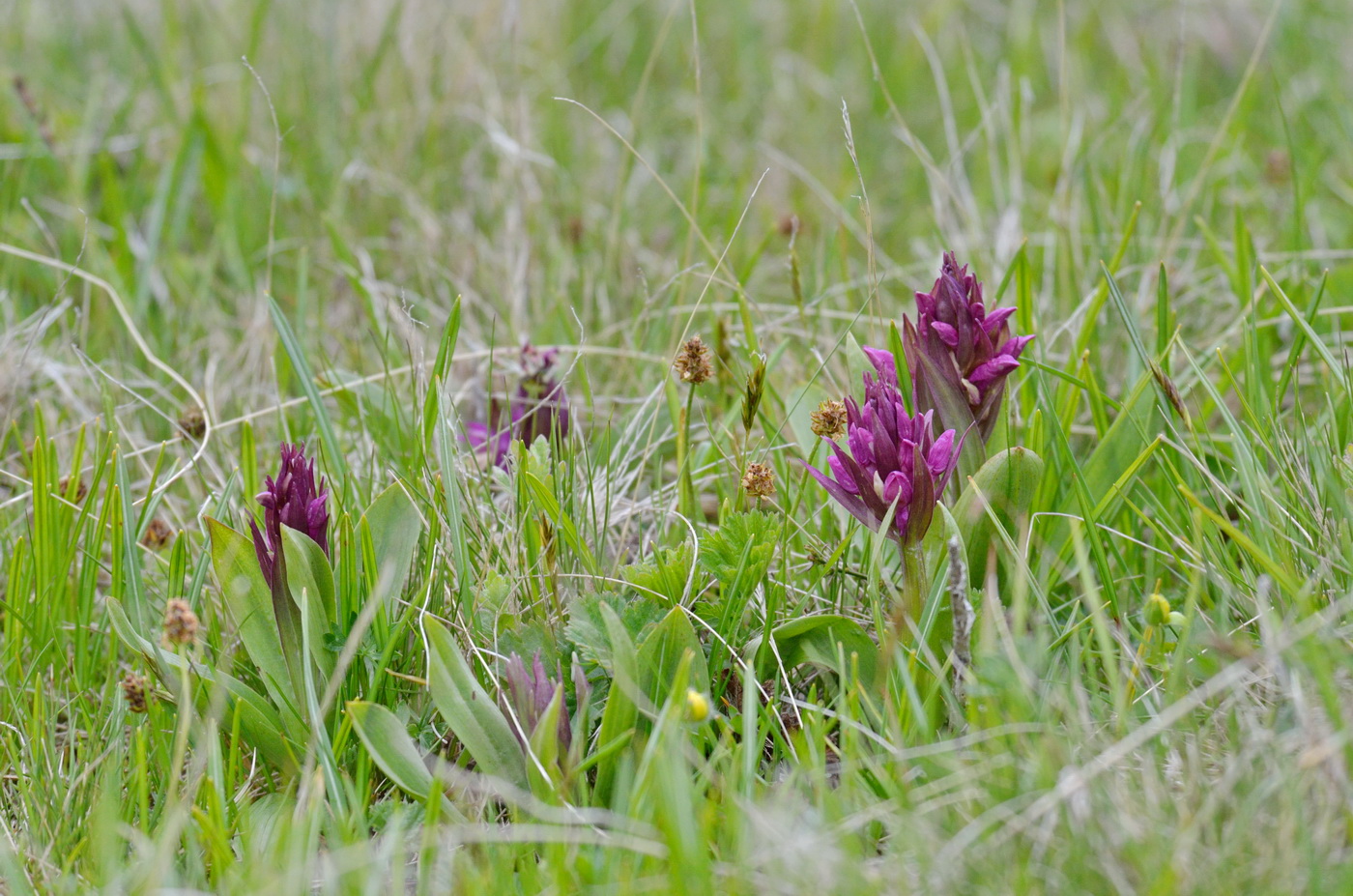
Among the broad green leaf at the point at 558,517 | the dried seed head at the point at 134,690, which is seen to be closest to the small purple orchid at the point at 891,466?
the broad green leaf at the point at 558,517

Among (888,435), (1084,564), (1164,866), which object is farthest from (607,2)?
(1164,866)

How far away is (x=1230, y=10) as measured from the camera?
162 inches

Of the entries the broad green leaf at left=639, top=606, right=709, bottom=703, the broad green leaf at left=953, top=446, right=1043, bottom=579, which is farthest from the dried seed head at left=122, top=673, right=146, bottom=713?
the broad green leaf at left=953, top=446, right=1043, bottom=579

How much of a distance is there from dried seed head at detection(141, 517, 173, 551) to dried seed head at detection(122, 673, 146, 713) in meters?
0.48

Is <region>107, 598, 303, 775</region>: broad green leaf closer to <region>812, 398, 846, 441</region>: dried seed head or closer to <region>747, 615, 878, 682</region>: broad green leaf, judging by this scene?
<region>747, 615, 878, 682</region>: broad green leaf

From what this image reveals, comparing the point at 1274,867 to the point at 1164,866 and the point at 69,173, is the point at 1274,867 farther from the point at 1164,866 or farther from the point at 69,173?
the point at 69,173

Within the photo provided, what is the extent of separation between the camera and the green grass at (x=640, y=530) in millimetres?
1093

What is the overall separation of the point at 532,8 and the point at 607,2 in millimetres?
453

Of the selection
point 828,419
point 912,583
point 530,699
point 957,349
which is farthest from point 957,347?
point 530,699

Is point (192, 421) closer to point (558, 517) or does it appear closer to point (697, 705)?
point (558, 517)

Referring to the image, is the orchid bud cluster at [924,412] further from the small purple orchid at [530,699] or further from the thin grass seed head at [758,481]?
the small purple orchid at [530,699]

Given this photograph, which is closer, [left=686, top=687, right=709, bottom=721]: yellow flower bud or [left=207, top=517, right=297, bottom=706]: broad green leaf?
[left=686, top=687, right=709, bottom=721]: yellow flower bud

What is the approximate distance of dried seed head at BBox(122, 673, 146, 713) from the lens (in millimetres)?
1360

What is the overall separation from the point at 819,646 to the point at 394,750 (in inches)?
21.0
